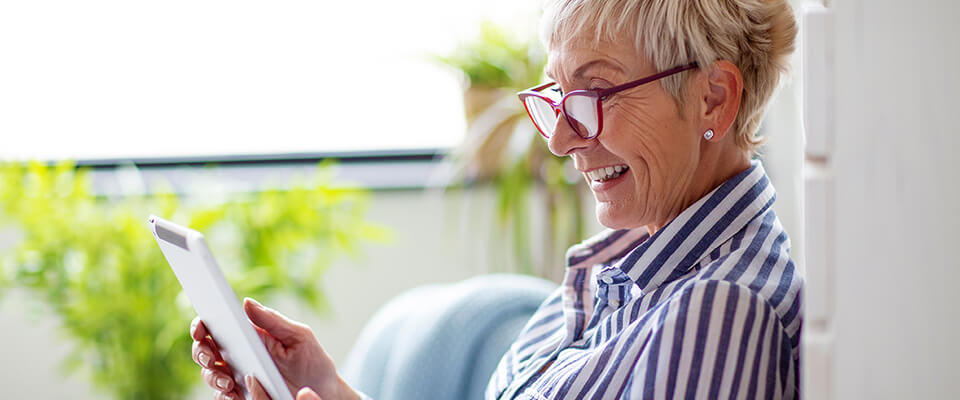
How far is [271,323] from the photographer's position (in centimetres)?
111

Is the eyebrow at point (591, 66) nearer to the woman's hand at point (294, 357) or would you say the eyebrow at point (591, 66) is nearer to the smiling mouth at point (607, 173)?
the smiling mouth at point (607, 173)

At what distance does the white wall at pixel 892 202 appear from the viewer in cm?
58

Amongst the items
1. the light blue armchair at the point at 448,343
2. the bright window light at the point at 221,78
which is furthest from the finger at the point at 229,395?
the bright window light at the point at 221,78

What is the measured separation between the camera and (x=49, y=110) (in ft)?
9.41

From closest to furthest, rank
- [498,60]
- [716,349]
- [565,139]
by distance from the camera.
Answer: [716,349]
[565,139]
[498,60]

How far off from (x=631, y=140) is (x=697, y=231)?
0.13m

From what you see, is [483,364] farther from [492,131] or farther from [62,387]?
[62,387]

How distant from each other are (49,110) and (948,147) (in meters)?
2.91

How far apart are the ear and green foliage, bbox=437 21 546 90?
122 cm

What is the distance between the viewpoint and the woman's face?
37.7 inches

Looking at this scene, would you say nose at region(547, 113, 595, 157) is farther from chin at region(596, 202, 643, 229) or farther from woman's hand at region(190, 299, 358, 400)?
woman's hand at region(190, 299, 358, 400)

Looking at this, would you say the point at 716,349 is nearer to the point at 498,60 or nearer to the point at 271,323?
the point at 271,323

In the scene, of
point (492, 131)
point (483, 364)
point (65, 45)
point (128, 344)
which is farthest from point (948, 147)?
point (65, 45)

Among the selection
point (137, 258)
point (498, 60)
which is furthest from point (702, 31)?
point (137, 258)
